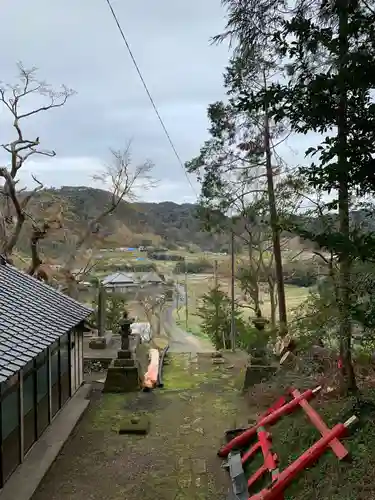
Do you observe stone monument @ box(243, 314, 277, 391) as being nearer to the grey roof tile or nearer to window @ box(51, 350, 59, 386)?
the grey roof tile

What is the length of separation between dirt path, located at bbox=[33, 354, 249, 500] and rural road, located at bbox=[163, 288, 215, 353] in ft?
41.2

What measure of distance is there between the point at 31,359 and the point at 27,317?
6.76ft

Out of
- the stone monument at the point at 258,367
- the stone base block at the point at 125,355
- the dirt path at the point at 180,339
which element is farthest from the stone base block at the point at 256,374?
the dirt path at the point at 180,339

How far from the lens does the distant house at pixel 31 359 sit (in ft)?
25.9

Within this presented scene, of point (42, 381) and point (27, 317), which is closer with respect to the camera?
point (27, 317)

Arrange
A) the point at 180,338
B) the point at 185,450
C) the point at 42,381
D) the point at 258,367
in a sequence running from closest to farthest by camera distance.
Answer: the point at 185,450, the point at 42,381, the point at 258,367, the point at 180,338

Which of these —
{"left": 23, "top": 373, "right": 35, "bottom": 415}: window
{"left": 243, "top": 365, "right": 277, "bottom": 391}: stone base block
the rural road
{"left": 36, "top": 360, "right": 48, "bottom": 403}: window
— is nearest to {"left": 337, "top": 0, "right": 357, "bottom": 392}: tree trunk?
{"left": 243, "top": 365, "right": 277, "bottom": 391}: stone base block

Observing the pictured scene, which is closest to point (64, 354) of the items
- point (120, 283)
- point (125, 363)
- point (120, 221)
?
point (125, 363)

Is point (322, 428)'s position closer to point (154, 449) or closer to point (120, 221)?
point (154, 449)

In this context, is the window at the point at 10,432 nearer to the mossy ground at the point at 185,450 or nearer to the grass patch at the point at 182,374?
the mossy ground at the point at 185,450

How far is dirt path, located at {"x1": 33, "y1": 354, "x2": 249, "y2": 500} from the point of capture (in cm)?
784

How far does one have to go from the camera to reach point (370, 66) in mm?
5684

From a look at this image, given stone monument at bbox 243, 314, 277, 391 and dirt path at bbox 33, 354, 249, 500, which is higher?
stone monument at bbox 243, 314, 277, 391

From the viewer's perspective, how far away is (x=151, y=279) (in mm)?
32562
